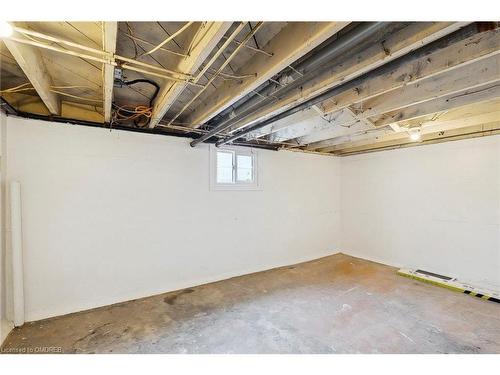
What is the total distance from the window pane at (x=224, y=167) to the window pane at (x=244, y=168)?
4.9 inches

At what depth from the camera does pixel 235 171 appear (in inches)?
151

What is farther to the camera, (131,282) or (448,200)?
(448,200)

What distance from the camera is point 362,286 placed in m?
3.41

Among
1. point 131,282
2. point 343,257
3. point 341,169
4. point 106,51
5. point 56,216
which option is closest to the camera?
point 106,51

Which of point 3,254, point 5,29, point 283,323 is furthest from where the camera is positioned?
point 283,323

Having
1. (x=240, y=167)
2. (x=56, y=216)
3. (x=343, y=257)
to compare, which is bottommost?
(x=343, y=257)

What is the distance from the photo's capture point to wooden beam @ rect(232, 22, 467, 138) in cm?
121

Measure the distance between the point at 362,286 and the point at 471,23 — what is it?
3.24m

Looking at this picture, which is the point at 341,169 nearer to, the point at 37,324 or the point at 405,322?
the point at 405,322

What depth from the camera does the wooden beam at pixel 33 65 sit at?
137 centimetres

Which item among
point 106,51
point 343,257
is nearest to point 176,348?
point 106,51

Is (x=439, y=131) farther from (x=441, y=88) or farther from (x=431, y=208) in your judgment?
(x=441, y=88)

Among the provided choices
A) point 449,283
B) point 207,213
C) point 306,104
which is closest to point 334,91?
point 306,104

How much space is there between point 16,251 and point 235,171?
2736mm
